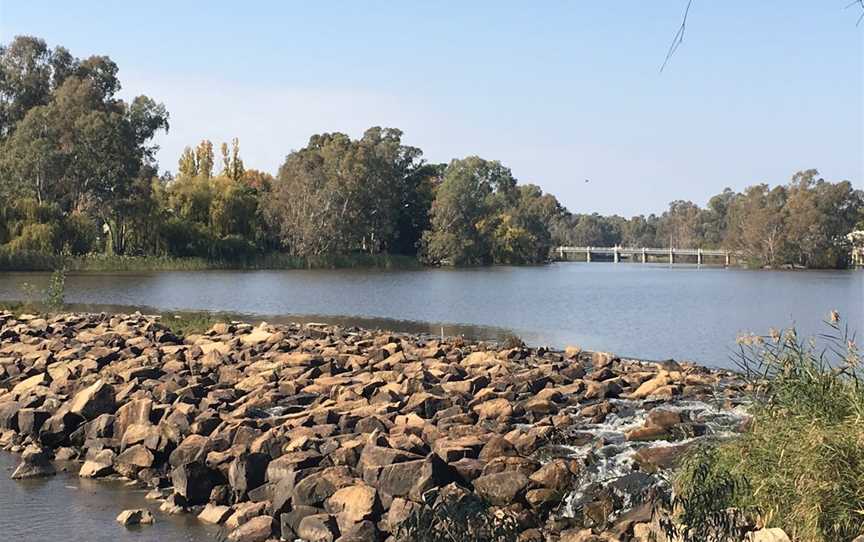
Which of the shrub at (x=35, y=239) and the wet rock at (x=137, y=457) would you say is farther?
the shrub at (x=35, y=239)

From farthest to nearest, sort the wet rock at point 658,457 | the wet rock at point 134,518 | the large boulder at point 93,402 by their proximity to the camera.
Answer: the large boulder at point 93,402 → the wet rock at point 134,518 → the wet rock at point 658,457

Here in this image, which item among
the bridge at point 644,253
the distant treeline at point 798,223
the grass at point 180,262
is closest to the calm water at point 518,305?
the grass at point 180,262

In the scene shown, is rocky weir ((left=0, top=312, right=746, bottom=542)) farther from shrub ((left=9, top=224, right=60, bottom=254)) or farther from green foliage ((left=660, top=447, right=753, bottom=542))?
shrub ((left=9, top=224, right=60, bottom=254))

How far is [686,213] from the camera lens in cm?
16238

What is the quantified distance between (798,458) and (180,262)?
185ft

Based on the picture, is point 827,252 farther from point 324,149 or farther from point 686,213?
point 686,213

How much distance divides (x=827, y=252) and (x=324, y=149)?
5134cm

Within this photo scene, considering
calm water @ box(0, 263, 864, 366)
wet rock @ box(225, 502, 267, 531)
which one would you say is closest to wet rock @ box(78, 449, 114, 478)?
wet rock @ box(225, 502, 267, 531)

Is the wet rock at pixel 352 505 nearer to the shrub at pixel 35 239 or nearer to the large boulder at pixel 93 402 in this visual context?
the large boulder at pixel 93 402

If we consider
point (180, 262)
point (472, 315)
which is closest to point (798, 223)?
point (180, 262)

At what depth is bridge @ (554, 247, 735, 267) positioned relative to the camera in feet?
427

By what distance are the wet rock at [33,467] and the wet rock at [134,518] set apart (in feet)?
6.70

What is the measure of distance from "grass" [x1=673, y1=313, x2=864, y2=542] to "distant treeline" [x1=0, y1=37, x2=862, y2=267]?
48639 millimetres

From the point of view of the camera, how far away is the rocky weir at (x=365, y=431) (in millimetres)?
8055
